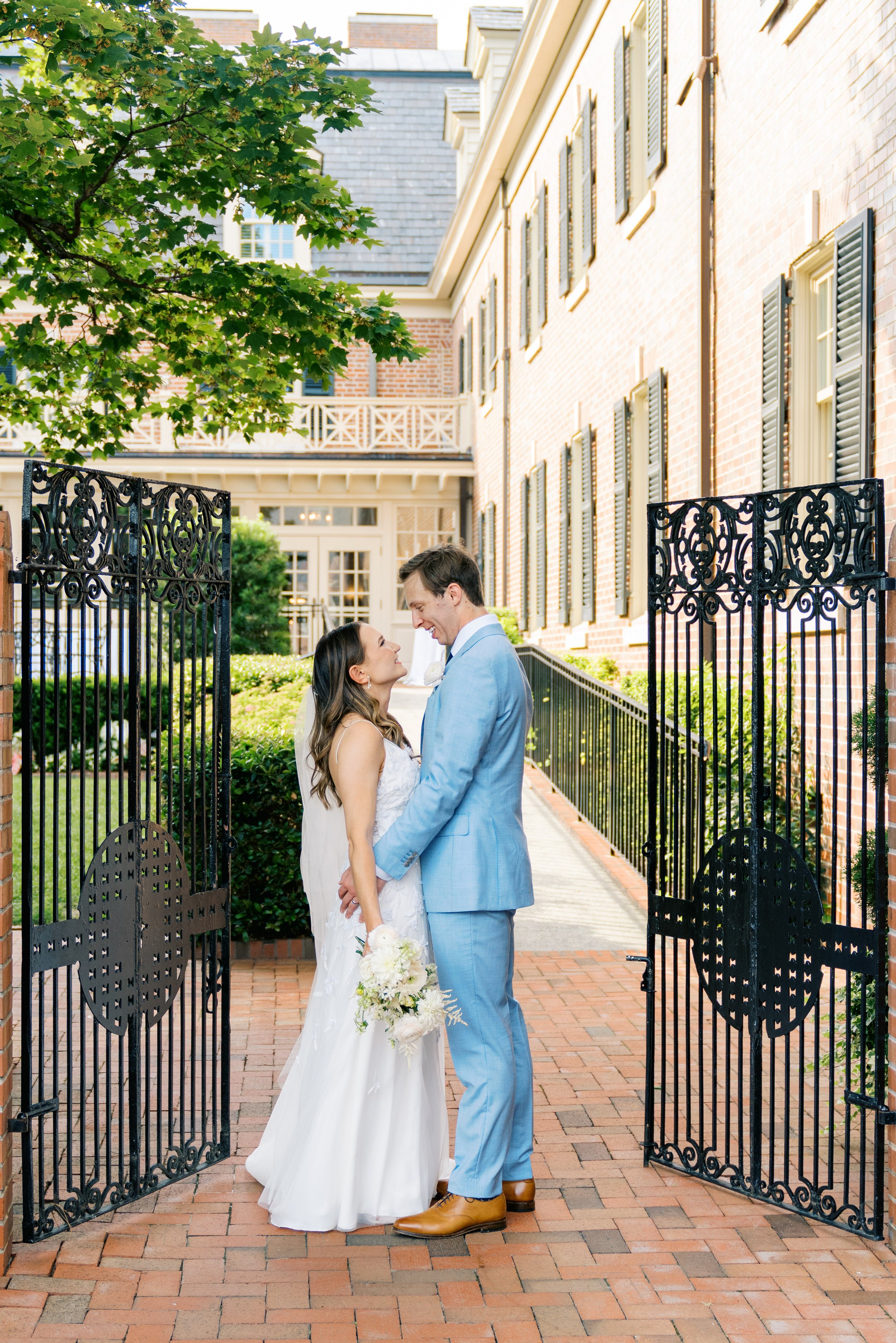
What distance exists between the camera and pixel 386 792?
13.6ft

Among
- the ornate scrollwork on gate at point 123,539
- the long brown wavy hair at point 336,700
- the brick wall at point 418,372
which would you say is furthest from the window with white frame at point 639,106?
the brick wall at point 418,372

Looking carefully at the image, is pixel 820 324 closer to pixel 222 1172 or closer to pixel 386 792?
pixel 386 792

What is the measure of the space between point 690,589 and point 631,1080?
88.4 inches

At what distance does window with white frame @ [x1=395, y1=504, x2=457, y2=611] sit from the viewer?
24688 millimetres

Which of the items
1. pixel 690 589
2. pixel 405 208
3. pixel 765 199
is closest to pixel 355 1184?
pixel 690 589

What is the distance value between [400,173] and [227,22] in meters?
6.71

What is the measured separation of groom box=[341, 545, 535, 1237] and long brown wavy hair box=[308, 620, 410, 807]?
0.69ft

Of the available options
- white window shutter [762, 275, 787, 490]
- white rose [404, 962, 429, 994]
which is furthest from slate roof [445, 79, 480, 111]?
white rose [404, 962, 429, 994]

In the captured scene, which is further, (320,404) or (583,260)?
(320,404)

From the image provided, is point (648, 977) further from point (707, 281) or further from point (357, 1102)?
point (707, 281)

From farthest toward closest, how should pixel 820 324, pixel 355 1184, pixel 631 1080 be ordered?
1. pixel 820 324
2. pixel 631 1080
3. pixel 355 1184

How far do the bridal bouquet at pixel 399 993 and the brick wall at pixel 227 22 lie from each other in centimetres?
2932

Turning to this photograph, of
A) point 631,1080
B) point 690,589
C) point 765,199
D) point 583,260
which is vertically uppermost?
point 583,260

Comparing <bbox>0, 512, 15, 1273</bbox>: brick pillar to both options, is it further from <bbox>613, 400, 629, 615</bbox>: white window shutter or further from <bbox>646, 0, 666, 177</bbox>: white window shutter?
<bbox>613, 400, 629, 615</bbox>: white window shutter
